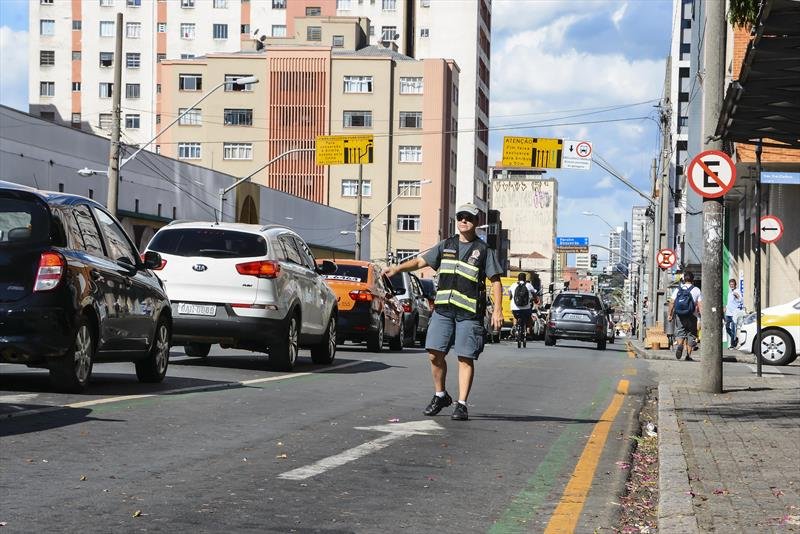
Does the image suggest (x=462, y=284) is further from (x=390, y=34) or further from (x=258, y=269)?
(x=390, y=34)

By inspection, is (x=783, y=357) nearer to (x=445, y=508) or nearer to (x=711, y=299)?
(x=711, y=299)

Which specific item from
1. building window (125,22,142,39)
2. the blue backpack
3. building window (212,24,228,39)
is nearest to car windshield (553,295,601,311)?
the blue backpack

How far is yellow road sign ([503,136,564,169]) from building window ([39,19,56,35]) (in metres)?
73.7

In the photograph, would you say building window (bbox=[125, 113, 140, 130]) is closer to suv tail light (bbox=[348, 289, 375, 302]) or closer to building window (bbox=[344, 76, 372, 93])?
building window (bbox=[344, 76, 372, 93])

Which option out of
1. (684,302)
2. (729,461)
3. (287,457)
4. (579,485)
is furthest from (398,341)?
(579,485)

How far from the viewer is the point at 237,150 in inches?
4392

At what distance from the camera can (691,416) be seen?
42.0 feet

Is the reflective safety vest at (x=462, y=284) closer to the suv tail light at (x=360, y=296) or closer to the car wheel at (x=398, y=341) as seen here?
the suv tail light at (x=360, y=296)

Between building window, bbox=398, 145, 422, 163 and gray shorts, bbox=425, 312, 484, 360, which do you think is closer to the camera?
gray shorts, bbox=425, 312, 484, 360

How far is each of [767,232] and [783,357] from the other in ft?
8.16

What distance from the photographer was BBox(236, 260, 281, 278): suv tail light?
55.0 ft

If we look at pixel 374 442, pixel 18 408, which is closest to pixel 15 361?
pixel 18 408

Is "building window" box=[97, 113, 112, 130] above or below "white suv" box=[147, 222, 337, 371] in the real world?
above

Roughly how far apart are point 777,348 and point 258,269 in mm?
14225
